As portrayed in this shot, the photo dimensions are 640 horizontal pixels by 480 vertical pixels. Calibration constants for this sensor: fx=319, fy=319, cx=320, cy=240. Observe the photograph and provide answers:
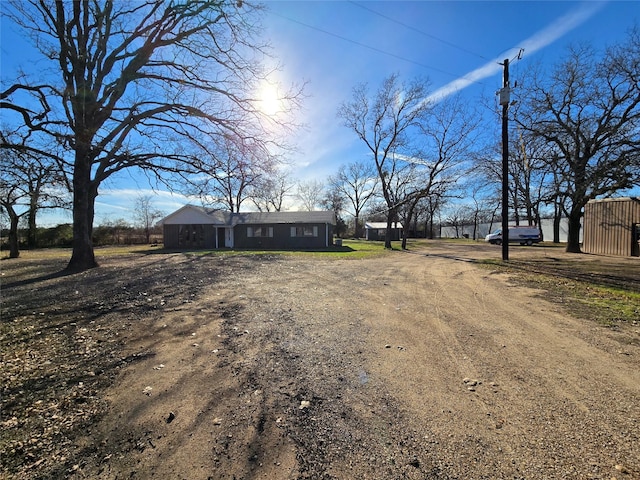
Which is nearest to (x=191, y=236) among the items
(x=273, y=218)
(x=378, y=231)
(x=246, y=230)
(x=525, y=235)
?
(x=246, y=230)

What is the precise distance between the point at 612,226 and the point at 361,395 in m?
24.2

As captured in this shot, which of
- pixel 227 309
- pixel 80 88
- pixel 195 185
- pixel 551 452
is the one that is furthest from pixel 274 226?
pixel 551 452

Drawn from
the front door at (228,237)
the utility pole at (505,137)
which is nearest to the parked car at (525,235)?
the utility pole at (505,137)

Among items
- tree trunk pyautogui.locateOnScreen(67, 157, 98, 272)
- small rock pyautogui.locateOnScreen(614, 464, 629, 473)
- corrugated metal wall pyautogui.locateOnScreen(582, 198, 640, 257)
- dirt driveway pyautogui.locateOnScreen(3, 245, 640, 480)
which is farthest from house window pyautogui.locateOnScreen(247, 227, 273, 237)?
small rock pyautogui.locateOnScreen(614, 464, 629, 473)

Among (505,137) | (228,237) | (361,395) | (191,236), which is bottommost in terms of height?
(361,395)

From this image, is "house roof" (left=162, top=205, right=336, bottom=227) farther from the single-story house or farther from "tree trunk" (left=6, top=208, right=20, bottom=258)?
the single-story house

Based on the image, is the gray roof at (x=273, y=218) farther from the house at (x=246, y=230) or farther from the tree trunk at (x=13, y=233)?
the tree trunk at (x=13, y=233)

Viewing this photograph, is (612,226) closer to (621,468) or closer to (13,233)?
(621,468)

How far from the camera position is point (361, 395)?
317 cm

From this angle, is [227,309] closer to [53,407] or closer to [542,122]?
[53,407]

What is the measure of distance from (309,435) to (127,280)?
9.90 meters

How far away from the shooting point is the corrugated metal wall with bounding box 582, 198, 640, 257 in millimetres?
18094

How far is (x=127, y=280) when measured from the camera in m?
10.3

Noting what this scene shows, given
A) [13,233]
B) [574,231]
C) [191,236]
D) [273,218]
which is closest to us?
[574,231]
